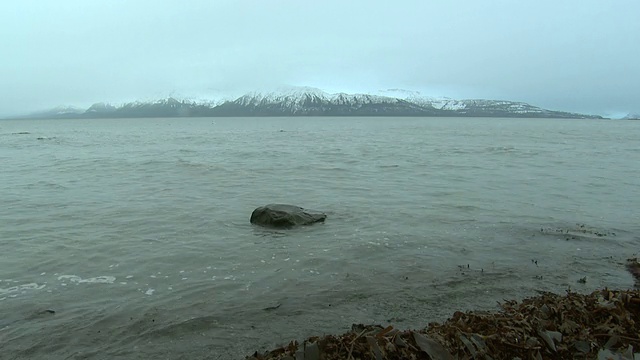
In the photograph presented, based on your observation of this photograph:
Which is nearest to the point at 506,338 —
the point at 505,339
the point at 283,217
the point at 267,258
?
the point at 505,339

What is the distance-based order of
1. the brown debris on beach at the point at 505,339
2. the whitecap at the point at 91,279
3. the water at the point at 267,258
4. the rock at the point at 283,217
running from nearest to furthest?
the brown debris on beach at the point at 505,339 → the water at the point at 267,258 → the whitecap at the point at 91,279 → the rock at the point at 283,217

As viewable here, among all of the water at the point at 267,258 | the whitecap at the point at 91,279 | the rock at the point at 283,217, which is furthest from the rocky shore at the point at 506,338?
the rock at the point at 283,217

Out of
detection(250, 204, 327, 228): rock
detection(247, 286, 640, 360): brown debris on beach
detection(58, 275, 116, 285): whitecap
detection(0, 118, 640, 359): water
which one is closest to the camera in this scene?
detection(247, 286, 640, 360): brown debris on beach

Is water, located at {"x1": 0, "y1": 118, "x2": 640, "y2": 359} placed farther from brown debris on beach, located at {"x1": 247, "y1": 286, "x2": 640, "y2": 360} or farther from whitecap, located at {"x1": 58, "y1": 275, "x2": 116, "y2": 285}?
brown debris on beach, located at {"x1": 247, "y1": 286, "x2": 640, "y2": 360}

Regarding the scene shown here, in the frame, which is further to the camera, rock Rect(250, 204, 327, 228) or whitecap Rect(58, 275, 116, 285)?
rock Rect(250, 204, 327, 228)

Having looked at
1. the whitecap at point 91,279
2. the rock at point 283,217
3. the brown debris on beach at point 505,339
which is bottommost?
the whitecap at point 91,279

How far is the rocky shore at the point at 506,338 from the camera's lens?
498 centimetres

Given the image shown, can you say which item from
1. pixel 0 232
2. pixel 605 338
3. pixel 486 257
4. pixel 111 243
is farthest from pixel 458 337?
pixel 0 232

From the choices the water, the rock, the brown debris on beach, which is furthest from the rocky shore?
the rock

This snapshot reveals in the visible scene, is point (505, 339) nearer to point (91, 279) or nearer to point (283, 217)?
point (91, 279)

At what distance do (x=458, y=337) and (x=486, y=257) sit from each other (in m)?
4.92

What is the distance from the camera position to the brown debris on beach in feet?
16.3

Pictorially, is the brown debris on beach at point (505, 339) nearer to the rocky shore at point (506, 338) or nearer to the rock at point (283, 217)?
the rocky shore at point (506, 338)

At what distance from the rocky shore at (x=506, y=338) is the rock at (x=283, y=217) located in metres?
6.50
